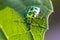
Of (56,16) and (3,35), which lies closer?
(3,35)

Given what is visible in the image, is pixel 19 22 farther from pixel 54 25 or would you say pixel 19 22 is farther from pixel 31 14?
pixel 54 25

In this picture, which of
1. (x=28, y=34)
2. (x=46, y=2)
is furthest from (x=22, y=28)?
(x=46, y=2)

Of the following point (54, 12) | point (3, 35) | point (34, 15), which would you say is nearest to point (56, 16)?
point (54, 12)

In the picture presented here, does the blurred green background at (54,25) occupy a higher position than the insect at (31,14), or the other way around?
the insect at (31,14)

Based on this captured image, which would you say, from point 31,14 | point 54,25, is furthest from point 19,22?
point 54,25

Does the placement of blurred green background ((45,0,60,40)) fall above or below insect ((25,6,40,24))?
below

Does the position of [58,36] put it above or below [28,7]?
below

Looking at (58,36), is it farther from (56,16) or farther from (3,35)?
(3,35)
